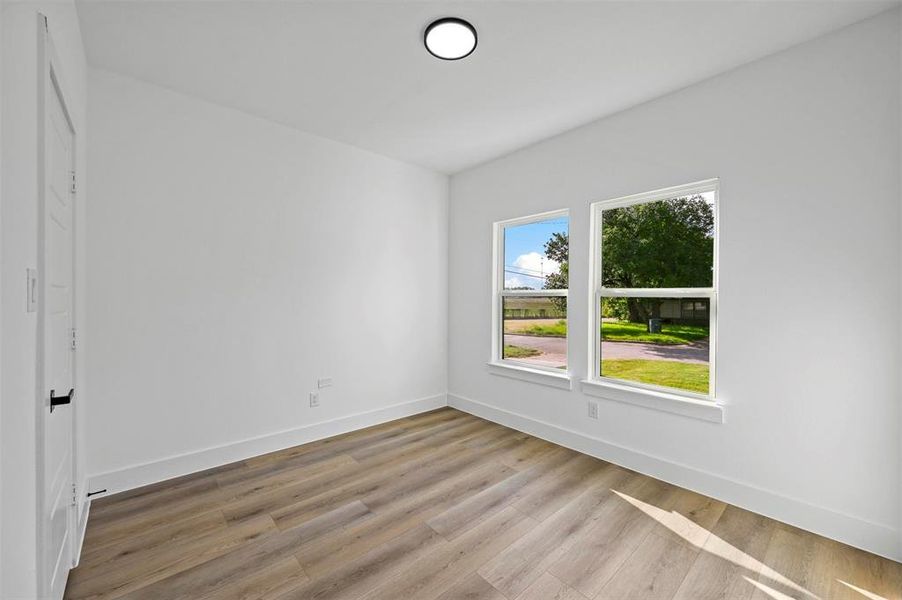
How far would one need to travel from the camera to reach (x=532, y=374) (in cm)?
362

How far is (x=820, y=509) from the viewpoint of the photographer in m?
2.13

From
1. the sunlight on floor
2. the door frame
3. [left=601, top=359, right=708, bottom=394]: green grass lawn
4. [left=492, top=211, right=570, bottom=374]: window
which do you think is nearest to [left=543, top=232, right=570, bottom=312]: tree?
[left=492, top=211, right=570, bottom=374]: window

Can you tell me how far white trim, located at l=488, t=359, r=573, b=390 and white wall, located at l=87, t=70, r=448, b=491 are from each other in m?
1.01

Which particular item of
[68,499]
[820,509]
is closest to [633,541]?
[820,509]

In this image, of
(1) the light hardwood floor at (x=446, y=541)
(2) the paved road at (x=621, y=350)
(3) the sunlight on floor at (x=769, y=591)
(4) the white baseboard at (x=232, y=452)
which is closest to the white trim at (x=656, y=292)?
(2) the paved road at (x=621, y=350)

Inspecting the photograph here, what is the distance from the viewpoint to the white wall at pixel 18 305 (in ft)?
3.20

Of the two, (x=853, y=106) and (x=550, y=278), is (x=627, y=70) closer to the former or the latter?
(x=853, y=106)

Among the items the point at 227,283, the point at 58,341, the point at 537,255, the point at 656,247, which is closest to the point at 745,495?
the point at 656,247

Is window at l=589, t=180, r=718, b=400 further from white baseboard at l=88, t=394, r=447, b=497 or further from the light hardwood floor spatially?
white baseboard at l=88, t=394, r=447, b=497

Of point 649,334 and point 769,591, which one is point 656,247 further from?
point 769,591

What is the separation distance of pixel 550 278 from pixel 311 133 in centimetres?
251

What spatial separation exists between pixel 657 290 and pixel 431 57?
220 centimetres

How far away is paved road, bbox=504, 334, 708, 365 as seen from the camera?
8.89ft

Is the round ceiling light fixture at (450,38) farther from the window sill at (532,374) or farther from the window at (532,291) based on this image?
the window sill at (532,374)
